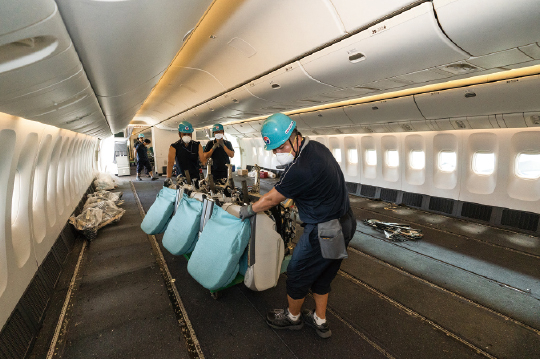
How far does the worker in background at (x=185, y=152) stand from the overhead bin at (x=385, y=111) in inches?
169

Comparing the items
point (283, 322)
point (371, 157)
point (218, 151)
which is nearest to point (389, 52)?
point (283, 322)

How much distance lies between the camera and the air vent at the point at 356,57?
2.84 metres

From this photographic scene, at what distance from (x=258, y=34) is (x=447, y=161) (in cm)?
777

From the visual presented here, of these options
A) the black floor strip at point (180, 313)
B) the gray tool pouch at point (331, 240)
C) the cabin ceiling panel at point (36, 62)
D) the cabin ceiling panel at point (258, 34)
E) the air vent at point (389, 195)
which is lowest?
the black floor strip at point (180, 313)

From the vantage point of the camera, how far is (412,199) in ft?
28.9

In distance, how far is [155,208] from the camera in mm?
4699

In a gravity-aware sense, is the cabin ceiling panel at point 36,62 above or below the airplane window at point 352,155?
above

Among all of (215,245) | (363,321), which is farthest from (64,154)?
(363,321)

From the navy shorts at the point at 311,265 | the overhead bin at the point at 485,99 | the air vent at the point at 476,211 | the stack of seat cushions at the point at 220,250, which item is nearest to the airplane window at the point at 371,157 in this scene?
the air vent at the point at 476,211

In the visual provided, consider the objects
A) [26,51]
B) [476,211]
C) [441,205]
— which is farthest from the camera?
[441,205]

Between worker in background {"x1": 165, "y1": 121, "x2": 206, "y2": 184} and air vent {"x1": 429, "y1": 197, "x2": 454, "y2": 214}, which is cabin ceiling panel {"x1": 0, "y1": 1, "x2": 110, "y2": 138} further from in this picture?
air vent {"x1": 429, "y1": 197, "x2": 454, "y2": 214}

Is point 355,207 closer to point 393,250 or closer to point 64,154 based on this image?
point 393,250

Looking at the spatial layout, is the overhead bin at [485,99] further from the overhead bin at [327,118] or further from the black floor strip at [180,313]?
the black floor strip at [180,313]

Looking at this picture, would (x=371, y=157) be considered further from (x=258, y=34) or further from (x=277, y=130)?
(x=277, y=130)
